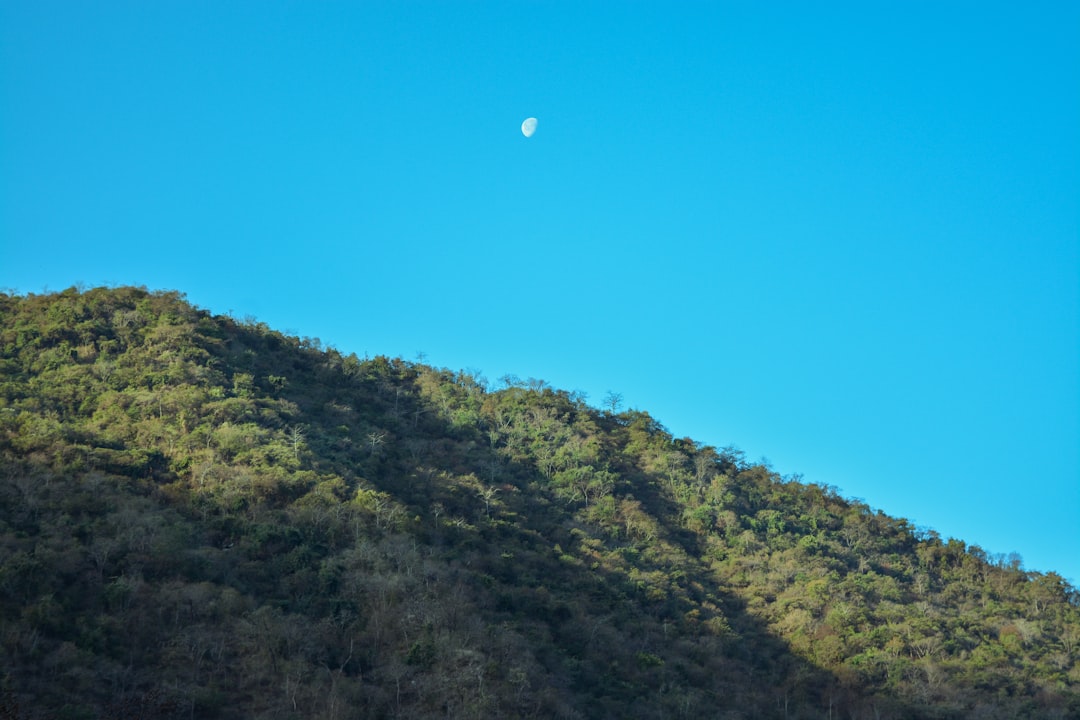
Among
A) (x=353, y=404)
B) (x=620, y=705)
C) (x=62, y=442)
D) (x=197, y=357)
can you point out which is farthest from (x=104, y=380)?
(x=620, y=705)

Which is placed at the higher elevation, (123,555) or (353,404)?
(353,404)

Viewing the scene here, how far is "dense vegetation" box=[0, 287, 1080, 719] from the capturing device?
32844 millimetres

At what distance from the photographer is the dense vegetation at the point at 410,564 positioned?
32.8 meters

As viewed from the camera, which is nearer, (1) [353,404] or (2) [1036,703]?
(2) [1036,703]

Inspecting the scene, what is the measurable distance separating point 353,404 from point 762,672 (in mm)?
33220

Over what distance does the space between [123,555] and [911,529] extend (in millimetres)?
60232

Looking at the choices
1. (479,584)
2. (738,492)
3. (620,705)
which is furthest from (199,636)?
(738,492)

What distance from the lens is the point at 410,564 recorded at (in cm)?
4053

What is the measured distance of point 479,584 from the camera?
42.7m

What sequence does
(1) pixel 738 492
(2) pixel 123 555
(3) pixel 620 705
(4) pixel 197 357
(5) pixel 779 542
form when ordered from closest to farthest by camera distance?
(2) pixel 123 555
(3) pixel 620 705
(4) pixel 197 357
(5) pixel 779 542
(1) pixel 738 492

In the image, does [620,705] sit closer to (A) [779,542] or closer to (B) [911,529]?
(A) [779,542]

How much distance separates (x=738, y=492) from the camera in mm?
70750

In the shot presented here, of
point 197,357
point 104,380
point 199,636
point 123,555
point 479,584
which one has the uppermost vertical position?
point 197,357

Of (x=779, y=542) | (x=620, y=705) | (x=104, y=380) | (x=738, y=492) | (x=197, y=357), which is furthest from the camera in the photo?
(x=738, y=492)
